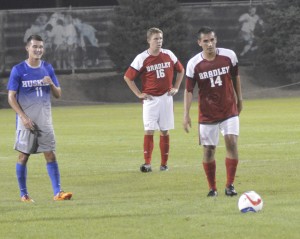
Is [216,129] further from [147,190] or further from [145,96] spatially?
[145,96]

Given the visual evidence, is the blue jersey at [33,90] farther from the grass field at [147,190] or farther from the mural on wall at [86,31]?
the mural on wall at [86,31]

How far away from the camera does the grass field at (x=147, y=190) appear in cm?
1071

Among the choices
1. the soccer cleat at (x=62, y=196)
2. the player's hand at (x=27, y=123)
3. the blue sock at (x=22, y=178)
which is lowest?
the soccer cleat at (x=62, y=196)

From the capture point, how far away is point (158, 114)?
18531mm

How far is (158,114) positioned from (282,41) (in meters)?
35.6

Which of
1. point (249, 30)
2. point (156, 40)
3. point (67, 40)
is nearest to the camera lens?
point (156, 40)

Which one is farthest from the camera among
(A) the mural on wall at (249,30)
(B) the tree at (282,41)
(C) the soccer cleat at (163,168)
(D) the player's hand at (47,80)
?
(A) the mural on wall at (249,30)

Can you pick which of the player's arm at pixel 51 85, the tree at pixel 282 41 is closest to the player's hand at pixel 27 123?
the player's arm at pixel 51 85

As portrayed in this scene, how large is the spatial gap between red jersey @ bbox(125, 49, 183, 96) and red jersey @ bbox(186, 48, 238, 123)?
460 cm

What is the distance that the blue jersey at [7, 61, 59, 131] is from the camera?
1401cm

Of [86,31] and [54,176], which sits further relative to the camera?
[86,31]

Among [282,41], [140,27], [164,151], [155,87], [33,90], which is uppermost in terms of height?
[33,90]

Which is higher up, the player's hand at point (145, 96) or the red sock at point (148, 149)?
the player's hand at point (145, 96)

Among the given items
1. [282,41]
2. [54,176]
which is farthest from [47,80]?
[282,41]
